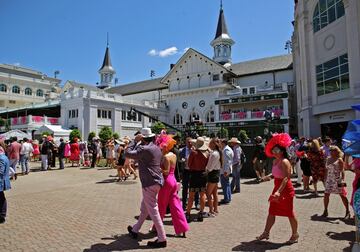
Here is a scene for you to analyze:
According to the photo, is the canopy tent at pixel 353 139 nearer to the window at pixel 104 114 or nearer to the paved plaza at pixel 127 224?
the paved plaza at pixel 127 224

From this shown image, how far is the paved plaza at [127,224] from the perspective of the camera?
482cm

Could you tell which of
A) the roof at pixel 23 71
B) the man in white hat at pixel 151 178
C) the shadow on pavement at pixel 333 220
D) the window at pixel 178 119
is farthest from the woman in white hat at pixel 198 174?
the roof at pixel 23 71

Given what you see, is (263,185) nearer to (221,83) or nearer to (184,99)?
(221,83)

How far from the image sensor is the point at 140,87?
56.5m

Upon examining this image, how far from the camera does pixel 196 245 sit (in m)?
4.84

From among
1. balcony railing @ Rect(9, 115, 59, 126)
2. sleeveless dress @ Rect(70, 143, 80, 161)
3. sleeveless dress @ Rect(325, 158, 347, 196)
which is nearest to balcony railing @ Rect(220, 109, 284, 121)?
balcony railing @ Rect(9, 115, 59, 126)

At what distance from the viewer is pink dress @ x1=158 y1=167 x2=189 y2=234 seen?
16.9 ft

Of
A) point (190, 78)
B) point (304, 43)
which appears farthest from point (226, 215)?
point (190, 78)

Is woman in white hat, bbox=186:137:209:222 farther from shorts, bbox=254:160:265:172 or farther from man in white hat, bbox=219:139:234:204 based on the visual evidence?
shorts, bbox=254:160:265:172

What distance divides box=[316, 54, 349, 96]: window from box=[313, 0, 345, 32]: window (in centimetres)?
335

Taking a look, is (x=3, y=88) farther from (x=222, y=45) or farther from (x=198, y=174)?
(x=198, y=174)

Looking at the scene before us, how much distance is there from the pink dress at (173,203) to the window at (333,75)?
21568 mm

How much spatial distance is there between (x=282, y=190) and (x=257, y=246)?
3.42 ft

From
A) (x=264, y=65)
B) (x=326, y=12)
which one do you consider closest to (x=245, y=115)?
(x=264, y=65)
